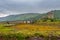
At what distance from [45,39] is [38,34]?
0.73m

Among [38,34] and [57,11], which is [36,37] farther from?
[57,11]

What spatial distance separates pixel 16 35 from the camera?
12594mm

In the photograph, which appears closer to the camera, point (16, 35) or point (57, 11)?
point (16, 35)

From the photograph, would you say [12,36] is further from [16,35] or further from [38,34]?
[38,34]

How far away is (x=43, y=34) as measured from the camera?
41.1ft

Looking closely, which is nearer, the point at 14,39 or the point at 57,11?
the point at 14,39

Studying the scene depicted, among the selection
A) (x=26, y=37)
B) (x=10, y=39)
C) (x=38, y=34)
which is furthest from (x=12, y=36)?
(x=38, y=34)

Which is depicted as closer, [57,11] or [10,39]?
[10,39]

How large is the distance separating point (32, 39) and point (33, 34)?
55 centimetres

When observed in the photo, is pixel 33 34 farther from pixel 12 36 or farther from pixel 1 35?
pixel 1 35

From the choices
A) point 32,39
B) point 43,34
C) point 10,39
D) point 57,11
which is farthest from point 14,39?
point 57,11

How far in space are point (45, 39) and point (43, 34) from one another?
52 centimetres

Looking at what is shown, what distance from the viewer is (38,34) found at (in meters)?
12.6

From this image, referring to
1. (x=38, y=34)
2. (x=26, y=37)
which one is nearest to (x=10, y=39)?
(x=26, y=37)
